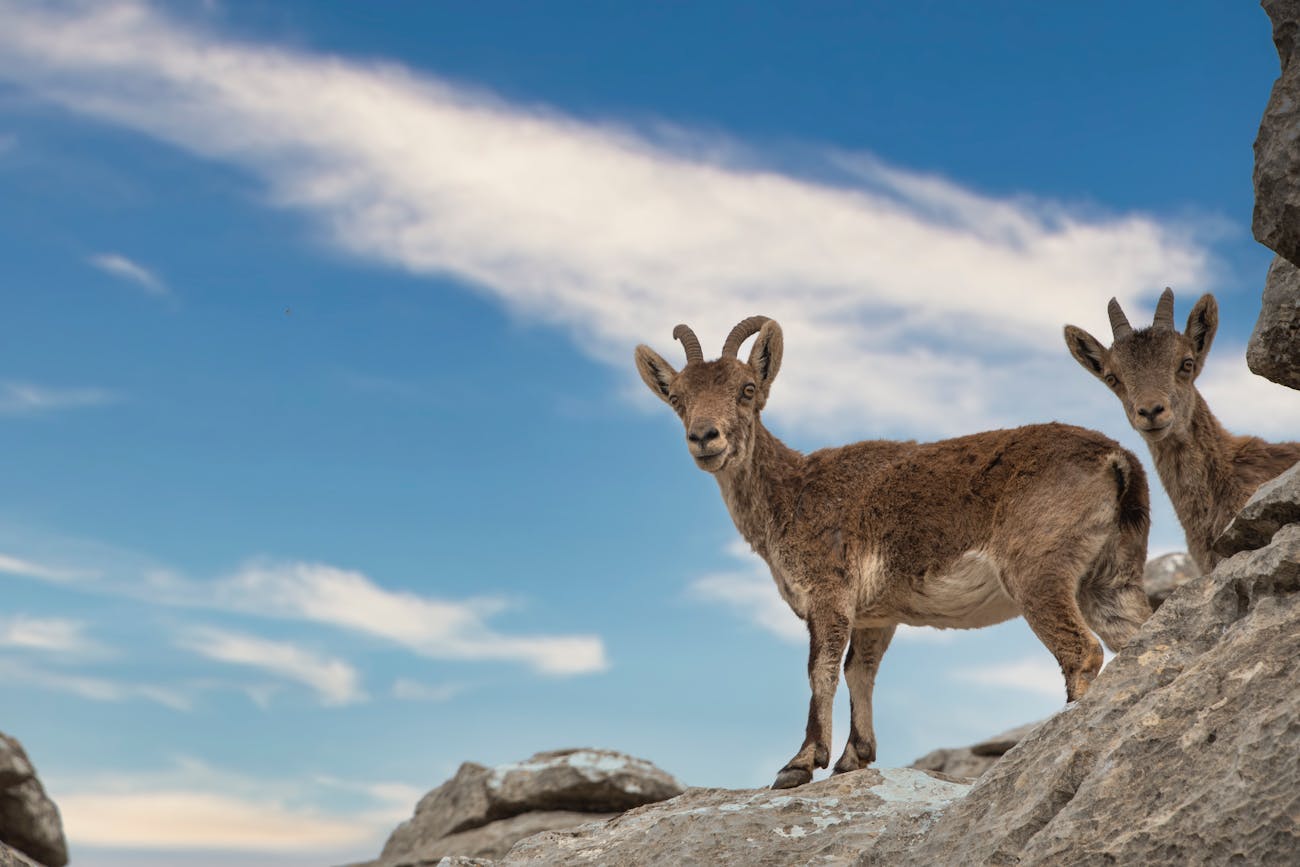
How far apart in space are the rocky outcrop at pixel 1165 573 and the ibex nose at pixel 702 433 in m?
11.2

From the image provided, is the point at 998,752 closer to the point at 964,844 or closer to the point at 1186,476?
the point at 1186,476

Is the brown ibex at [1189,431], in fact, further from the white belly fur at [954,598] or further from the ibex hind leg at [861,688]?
the ibex hind leg at [861,688]

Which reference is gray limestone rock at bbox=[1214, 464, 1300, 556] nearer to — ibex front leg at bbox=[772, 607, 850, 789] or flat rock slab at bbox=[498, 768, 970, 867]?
flat rock slab at bbox=[498, 768, 970, 867]

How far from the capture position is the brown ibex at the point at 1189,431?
12.5 m

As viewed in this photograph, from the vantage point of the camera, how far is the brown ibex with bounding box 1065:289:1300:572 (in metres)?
12.5

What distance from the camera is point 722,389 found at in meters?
13.3

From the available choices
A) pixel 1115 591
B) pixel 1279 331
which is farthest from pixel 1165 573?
pixel 1279 331

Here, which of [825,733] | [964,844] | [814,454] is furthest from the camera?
[814,454]

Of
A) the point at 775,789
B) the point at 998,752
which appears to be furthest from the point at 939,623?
the point at 998,752

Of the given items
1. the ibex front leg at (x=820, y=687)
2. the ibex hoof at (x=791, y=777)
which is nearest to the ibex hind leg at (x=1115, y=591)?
the ibex front leg at (x=820, y=687)

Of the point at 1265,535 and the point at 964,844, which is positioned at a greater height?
the point at 1265,535

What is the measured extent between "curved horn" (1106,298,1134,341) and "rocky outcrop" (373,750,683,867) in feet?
29.8

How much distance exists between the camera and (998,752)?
847 inches

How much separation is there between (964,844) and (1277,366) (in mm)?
2895
